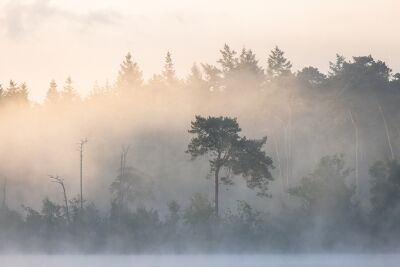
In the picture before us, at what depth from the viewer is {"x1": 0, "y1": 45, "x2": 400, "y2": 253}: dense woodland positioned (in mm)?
87000

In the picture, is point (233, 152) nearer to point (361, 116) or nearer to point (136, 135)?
point (361, 116)

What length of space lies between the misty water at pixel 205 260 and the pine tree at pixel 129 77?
76.3 m

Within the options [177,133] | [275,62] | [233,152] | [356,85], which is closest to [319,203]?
[233,152]

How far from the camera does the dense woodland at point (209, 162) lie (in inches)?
3425

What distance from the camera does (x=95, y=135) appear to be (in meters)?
134

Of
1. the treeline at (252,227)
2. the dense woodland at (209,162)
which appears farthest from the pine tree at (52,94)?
the treeline at (252,227)

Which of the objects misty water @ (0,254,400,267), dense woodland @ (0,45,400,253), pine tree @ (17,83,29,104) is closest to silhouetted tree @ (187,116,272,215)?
dense woodland @ (0,45,400,253)

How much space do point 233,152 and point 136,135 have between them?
5165 centimetres

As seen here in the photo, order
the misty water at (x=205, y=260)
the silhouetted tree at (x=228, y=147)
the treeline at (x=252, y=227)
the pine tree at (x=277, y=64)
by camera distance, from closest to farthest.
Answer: the misty water at (x=205, y=260)
the silhouetted tree at (x=228, y=147)
the treeline at (x=252, y=227)
the pine tree at (x=277, y=64)

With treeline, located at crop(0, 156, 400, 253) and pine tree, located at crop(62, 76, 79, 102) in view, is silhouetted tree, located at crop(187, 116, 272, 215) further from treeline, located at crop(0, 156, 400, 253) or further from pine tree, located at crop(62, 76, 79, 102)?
pine tree, located at crop(62, 76, 79, 102)

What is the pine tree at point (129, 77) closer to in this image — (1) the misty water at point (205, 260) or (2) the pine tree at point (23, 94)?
(2) the pine tree at point (23, 94)

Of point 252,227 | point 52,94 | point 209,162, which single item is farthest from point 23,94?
point 252,227

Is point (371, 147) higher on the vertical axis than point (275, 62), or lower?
lower

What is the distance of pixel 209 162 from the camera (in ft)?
382
